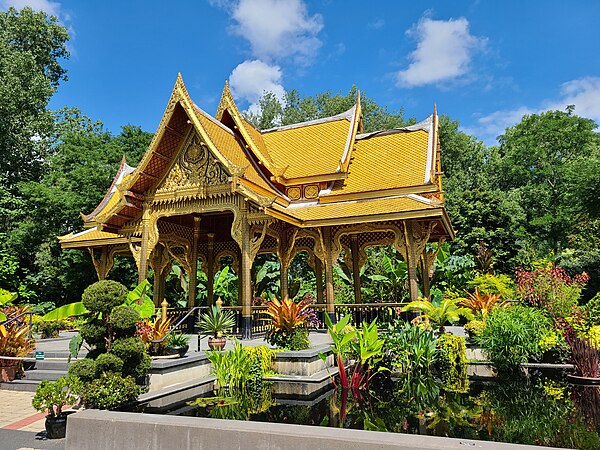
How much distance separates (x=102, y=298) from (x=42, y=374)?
3.86 metres

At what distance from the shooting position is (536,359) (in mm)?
9070

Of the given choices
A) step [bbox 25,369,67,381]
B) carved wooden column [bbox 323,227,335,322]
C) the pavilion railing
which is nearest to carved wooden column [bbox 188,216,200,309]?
the pavilion railing

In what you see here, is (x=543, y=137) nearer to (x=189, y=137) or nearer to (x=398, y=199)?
(x=398, y=199)

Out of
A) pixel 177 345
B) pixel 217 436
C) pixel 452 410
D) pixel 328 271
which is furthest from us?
pixel 328 271

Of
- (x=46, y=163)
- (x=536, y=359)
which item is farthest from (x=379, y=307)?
(x=46, y=163)

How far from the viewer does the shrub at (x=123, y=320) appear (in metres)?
5.64

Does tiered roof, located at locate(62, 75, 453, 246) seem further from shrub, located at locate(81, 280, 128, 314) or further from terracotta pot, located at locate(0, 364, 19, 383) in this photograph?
shrub, located at locate(81, 280, 128, 314)

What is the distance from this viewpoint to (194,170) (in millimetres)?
12430

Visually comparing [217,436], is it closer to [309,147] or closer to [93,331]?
[93,331]

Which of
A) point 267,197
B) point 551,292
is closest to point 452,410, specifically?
point 551,292

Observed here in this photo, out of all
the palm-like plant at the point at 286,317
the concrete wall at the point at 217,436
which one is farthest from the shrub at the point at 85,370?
the palm-like plant at the point at 286,317

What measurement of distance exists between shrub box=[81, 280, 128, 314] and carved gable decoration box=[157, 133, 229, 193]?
6.42 metres

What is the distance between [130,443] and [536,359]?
8098mm

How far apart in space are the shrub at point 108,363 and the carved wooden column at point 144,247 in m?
7.36
